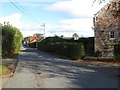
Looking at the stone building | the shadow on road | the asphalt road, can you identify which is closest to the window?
the stone building

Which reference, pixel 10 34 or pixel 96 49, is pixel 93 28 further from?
pixel 10 34

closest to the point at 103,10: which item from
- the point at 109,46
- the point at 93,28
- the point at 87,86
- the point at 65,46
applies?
the point at 93,28

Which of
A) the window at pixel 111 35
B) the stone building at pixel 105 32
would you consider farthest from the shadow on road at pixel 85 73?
the window at pixel 111 35

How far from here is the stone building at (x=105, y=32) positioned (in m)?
23.0

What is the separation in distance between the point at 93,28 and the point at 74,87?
1717 centimetres

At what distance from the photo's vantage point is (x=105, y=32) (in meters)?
23.5

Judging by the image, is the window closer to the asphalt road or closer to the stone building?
the stone building

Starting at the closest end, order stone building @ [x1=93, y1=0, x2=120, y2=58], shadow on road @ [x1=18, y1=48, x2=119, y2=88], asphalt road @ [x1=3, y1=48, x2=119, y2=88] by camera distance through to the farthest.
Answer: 1. asphalt road @ [x1=3, y1=48, x2=119, y2=88]
2. shadow on road @ [x1=18, y1=48, x2=119, y2=88]
3. stone building @ [x1=93, y1=0, x2=120, y2=58]

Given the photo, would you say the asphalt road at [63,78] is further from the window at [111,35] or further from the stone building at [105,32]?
the window at [111,35]

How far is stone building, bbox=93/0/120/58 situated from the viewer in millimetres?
23047

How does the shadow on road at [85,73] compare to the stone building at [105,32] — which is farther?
the stone building at [105,32]

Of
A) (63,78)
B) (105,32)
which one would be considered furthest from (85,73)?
(105,32)

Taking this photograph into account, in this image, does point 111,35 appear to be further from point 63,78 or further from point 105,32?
point 63,78

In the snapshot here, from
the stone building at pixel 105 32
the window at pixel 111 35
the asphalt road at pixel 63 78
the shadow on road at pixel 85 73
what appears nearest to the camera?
the asphalt road at pixel 63 78
